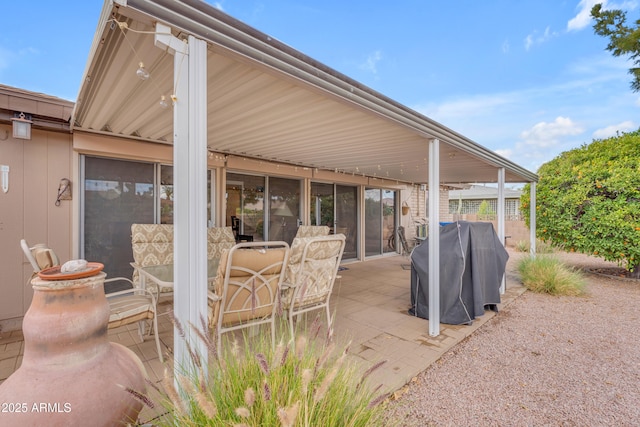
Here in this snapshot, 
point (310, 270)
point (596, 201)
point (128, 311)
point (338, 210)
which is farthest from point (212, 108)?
point (596, 201)

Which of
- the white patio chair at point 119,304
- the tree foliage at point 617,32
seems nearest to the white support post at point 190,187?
the white patio chair at point 119,304

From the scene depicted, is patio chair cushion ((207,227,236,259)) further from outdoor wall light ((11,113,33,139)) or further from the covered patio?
outdoor wall light ((11,113,33,139))

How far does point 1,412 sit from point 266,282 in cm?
146

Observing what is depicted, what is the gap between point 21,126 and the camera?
312cm

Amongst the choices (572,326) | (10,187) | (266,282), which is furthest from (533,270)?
(10,187)

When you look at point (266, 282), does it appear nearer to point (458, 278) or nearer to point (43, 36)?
point (458, 278)

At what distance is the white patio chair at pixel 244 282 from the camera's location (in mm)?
2129

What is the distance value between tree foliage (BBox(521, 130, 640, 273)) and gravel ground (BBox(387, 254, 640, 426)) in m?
2.27

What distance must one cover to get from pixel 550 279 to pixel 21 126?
771cm

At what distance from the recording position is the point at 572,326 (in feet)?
11.9

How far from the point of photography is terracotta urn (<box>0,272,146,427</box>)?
112cm

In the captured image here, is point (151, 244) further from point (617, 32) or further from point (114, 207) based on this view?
point (617, 32)

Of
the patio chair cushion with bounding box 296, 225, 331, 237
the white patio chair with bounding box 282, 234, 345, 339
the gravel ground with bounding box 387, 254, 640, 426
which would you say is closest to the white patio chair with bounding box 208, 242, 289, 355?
the white patio chair with bounding box 282, 234, 345, 339

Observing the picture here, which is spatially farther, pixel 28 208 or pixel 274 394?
pixel 28 208
